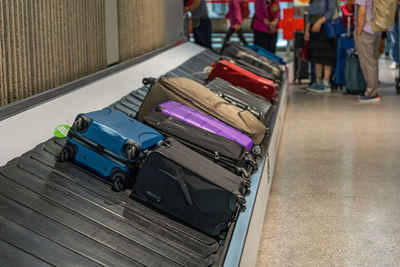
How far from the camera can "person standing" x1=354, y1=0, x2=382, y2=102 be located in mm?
6973

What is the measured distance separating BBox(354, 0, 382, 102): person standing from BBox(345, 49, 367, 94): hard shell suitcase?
231 mm

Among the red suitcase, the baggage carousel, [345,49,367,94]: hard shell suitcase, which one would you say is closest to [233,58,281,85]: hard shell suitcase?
the red suitcase

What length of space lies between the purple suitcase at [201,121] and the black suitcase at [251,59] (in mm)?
3017

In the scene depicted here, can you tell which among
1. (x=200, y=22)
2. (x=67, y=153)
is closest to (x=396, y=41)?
(x=200, y=22)

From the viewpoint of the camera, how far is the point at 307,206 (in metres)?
3.73

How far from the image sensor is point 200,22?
8.24 meters

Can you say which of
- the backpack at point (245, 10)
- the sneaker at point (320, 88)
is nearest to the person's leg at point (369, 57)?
the sneaker at point (320, 88)

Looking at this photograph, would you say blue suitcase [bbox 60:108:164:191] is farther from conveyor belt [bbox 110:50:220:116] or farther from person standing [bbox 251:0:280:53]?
person standing [bbox 251:0:280:53]

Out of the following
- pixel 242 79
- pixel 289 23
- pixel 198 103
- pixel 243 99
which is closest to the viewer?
pixel 198 103

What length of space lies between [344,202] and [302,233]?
621 millimetres

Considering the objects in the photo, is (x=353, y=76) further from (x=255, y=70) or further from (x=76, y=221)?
(x=76, y=221)

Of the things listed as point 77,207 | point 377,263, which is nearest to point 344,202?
point 377,263

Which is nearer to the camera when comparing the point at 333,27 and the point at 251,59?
the point at 251,59

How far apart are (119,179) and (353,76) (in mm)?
5768
